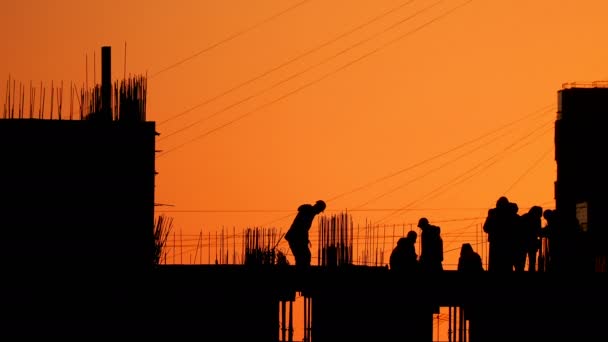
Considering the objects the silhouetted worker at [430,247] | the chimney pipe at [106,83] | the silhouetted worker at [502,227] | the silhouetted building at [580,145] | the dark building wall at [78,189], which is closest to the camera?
the silhouetted worker at [502,227]

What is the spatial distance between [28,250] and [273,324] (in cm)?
578

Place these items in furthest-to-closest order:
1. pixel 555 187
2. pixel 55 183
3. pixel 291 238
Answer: pixel 555 187 < pixel 55 183 < pixel 291 238

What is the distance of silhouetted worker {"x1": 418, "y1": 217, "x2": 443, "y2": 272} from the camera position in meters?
37.3

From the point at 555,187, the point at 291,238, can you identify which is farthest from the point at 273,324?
the point at 555,187

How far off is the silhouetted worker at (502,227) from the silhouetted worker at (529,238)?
171 millimetres

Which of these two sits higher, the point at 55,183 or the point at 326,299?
the point at 55,183

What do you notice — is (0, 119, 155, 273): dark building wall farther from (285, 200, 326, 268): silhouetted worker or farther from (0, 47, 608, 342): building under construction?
(285, 200, 326, 268): silhouetted worker

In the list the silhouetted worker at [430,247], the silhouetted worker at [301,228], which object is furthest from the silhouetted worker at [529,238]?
the silhouetted worker at [301,228]

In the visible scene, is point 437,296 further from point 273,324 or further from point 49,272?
point 49,272

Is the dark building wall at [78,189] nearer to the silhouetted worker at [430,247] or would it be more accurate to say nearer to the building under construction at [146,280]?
the building under construction at [146,280]

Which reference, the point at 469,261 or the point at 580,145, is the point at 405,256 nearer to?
the point at 469,261

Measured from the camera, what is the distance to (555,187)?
269 ft

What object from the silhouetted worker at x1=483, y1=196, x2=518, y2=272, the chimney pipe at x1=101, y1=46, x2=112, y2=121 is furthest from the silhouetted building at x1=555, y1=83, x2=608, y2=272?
the silhouetted worker at x1=483, y1=196, x2=518, y2=272

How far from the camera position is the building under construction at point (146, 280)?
39.0m
